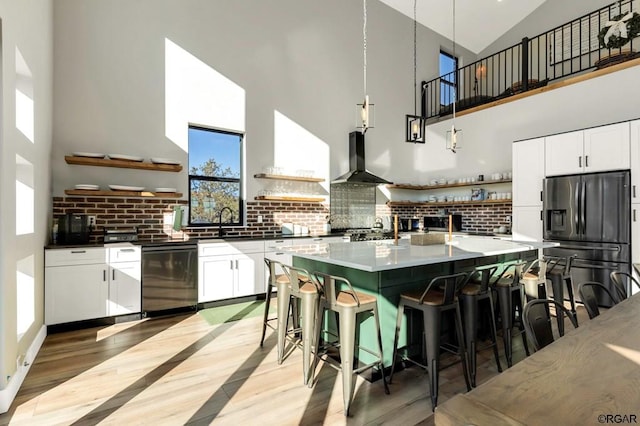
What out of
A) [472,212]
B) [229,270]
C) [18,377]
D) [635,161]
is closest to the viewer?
[18,377]

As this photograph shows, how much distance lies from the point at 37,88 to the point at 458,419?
13.4 ft

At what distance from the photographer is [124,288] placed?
151 inches

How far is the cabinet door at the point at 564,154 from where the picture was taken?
14.6 ft

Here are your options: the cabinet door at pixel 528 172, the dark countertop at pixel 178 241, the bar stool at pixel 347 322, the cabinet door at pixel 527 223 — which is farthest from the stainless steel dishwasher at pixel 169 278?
the cabinet door at pixel 528 172

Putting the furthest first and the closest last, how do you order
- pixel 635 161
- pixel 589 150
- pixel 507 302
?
pixel 589 150
pixel 635 161
pixel 507 302

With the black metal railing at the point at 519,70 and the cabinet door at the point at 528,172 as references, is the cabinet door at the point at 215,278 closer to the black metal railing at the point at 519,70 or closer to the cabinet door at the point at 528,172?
the cabinet door at the point at 528,172

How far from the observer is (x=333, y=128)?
6328 millimetres

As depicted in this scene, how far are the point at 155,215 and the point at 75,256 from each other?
1.14m

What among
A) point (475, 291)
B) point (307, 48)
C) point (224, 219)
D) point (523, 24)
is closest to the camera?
point (475, 291)

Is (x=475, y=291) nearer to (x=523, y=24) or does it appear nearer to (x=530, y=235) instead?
(x=530, y=235)

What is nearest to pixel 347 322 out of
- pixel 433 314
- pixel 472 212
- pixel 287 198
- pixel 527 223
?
pixel 433 314

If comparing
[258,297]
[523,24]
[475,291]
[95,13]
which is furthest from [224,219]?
[523,24]

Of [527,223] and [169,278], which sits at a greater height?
[527,223]

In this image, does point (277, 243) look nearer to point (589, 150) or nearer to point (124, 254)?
point (124, 254)
